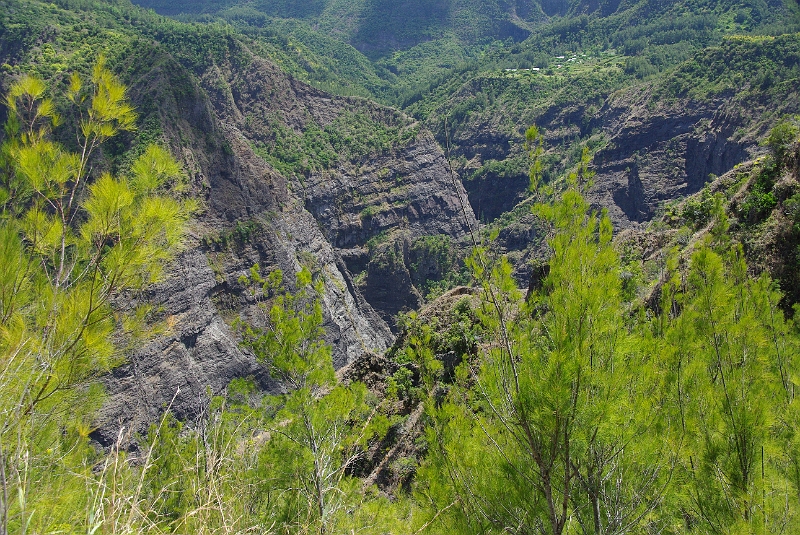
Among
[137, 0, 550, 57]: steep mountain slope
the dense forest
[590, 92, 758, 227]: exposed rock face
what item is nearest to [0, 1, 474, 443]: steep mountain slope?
the dense forest

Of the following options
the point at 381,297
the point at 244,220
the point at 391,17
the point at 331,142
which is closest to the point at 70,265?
the point at 244,220

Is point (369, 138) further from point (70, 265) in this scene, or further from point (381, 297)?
point (70, 265)

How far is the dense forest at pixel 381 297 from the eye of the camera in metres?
3.44

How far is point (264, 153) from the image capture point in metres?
56.4

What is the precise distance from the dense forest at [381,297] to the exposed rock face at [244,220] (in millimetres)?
224

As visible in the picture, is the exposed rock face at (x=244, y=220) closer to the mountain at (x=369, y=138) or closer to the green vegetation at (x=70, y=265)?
the mountain at (x=369, y=138)

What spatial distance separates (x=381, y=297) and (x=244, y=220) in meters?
22.2

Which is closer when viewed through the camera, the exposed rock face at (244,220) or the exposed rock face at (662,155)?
the exposed rock face at (244,220)

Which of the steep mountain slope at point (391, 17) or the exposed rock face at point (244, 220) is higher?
the steep mountain slope at point (391, 17)

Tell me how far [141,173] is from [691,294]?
5868 mm

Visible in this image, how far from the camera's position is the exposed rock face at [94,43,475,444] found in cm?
2628

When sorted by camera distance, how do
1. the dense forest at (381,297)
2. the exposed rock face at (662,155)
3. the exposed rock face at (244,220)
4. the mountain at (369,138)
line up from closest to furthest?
1. the dense forest at (381,297)
2. the exposed rock face at (244,220)
3. the mountain at (369,138)
4. the exposed rock face at (662,155)

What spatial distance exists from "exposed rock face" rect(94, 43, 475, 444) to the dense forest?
0.74 feet

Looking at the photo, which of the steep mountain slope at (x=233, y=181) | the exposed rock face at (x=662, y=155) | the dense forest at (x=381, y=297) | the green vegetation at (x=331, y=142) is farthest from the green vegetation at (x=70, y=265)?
the exposed rock face at (x=662, y=155)
